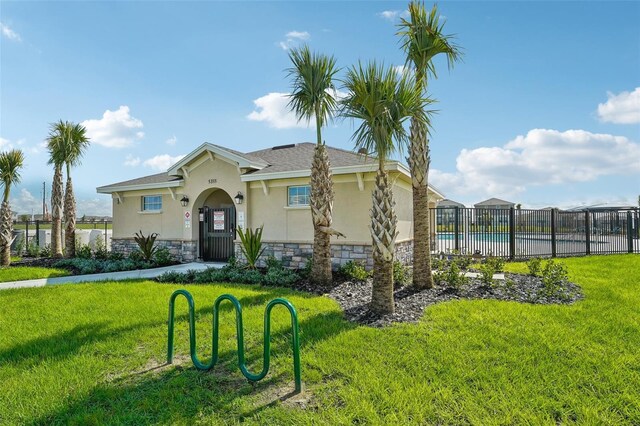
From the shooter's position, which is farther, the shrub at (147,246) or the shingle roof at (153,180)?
the shingle roof at (153,180)

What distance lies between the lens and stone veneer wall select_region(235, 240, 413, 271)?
10570mm

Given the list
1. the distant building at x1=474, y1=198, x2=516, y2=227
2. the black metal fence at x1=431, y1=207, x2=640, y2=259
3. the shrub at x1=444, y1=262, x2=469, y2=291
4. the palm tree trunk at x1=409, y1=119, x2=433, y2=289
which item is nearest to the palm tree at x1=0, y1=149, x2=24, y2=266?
the palm tree trunk at x1=409, y1=119, x2=433, y2=289

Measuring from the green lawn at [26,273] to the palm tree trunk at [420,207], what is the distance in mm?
11715

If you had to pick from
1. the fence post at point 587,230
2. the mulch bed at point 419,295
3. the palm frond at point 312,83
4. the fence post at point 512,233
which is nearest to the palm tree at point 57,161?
the palm frond at point 312,83

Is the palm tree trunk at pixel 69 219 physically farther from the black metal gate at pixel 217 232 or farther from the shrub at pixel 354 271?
the shrub at pixel 354 271

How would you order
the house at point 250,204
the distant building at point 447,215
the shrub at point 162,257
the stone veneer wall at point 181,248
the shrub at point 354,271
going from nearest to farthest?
the shrub at point 354,271, the house at point 250,204, the shrub at point 162,257, the stone veneer wall at point 181,248, the distant building at point 447,215

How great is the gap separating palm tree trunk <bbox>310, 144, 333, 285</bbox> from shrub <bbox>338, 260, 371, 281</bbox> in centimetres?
77

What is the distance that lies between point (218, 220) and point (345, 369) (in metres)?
10.8

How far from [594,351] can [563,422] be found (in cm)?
199

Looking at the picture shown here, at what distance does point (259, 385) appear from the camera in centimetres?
392

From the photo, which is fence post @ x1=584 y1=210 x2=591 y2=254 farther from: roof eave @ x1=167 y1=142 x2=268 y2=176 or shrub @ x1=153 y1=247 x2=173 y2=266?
shrub @ x1=153 y1=247 x2=173 y2=266

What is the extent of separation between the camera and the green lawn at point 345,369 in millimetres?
3365

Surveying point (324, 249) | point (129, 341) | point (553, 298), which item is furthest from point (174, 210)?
point (553, 298)

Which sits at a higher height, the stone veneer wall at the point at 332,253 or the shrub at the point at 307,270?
the stone veneer wall at the point at 332,253
